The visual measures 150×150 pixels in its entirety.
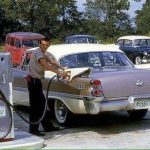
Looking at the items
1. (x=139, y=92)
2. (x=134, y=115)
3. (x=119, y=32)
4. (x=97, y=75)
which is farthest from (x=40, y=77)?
(x=119, y=32)

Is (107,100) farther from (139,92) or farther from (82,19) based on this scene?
(82,19)

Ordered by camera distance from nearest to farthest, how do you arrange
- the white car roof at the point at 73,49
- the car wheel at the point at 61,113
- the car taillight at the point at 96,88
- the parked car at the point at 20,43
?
the car taillight at the point at 96,88, the car wheel at the point at 61,113, the white car roof at the point at 73,49, the parked car at the point at 20,43

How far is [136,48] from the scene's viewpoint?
2945 cm

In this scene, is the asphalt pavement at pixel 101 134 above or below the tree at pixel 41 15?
below

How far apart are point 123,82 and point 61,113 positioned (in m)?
1.47

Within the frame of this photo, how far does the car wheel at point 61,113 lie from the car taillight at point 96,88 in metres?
0.99

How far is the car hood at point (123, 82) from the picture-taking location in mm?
8883

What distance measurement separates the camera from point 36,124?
8875mm

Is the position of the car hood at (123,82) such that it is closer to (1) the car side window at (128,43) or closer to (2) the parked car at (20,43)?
(2) the parked car at (20,43)

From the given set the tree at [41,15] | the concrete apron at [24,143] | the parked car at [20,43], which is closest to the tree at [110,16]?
the tree at [41,15]

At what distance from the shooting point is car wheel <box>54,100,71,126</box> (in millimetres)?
9663

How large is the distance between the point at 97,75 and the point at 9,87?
1689 mm

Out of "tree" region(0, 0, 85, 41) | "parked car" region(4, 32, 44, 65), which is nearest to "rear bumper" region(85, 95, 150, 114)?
"parked car" region(4, 32, 44, 65)

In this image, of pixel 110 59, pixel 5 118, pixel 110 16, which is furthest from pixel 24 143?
pixel 110 16
